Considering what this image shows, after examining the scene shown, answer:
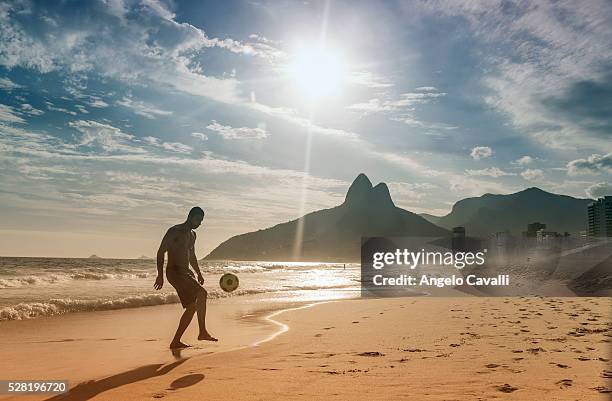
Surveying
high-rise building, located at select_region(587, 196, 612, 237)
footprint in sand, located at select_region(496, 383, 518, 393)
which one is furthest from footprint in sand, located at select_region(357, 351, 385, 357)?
high-rise building, located at select_region(587, 196, 612, 237)

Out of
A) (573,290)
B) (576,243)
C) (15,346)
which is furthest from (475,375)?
(576,243)

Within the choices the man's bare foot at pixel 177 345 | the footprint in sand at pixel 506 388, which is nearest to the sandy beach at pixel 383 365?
the footprint in sand at pixel 506 388

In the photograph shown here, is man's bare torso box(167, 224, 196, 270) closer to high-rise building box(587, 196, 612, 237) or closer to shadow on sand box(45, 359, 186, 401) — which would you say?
shadow on sand box(45, 359, 186, 401)

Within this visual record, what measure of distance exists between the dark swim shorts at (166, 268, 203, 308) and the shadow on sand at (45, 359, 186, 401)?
5.11ft

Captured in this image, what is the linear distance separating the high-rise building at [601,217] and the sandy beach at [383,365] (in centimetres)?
12422

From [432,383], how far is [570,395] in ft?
4.20

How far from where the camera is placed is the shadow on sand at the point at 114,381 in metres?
4.93

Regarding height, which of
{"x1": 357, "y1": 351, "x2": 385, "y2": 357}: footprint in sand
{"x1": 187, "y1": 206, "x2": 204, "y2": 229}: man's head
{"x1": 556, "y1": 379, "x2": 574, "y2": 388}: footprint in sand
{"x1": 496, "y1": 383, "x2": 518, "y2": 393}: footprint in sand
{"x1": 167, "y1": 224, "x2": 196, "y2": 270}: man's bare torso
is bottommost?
{"x1": 357, "y1": 351, "x2": 385, "y2": 357}: footprint in sand

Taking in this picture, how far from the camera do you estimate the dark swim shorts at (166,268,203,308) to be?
8055 mm

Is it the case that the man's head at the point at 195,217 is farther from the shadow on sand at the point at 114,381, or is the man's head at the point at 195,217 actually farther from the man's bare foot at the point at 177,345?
the shadow on sand at the point at 114,381

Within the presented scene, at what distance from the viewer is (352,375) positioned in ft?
18.6

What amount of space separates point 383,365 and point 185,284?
3.59m

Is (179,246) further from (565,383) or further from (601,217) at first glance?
(601,217)

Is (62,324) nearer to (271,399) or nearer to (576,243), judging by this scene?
(271,399)
